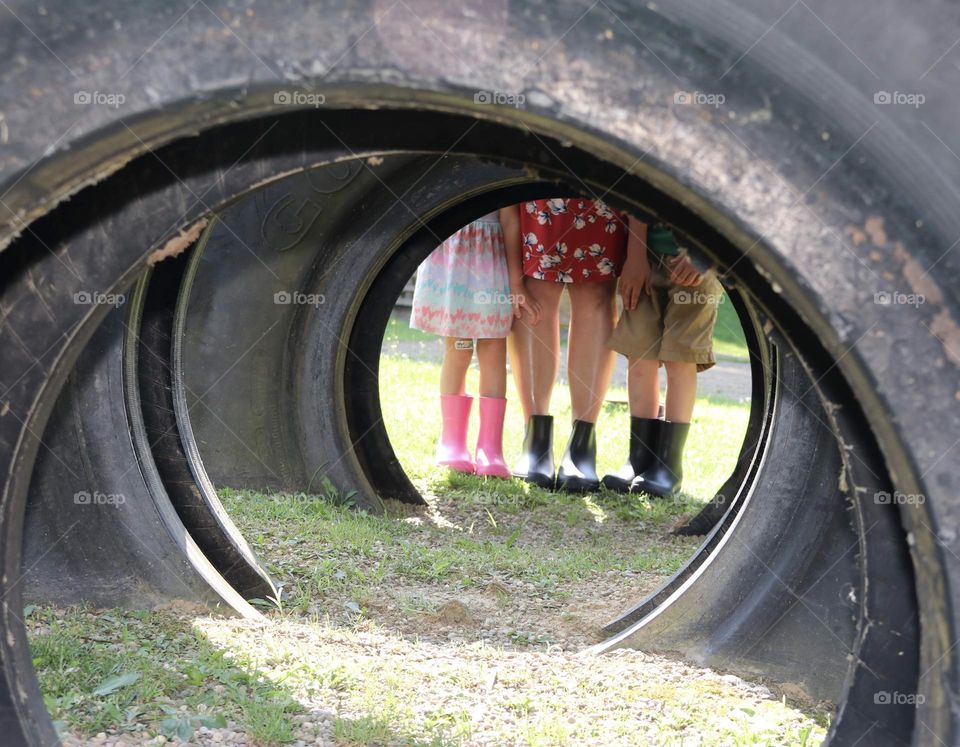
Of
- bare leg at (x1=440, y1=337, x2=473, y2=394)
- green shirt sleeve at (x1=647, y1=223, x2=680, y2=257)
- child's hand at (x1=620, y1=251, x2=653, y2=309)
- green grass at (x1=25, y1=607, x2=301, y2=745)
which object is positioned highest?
green shirt sleeve at (x1=647, y1=223, x2=680, y2=257)

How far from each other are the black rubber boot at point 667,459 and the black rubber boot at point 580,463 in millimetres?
163

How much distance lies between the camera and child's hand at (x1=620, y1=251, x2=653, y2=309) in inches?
155

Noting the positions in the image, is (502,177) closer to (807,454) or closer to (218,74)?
(807,454)

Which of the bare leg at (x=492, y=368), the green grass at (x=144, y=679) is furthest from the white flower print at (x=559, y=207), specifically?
the green grass at (x=144, y=679)

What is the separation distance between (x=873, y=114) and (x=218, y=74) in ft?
1.80

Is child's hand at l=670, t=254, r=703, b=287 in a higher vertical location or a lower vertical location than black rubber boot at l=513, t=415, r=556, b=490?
higher

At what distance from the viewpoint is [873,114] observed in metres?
0.90

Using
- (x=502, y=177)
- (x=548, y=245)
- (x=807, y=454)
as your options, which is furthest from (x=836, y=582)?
(x=548, y=245)

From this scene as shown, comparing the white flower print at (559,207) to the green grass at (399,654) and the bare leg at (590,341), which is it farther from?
the green grass at (399,654)

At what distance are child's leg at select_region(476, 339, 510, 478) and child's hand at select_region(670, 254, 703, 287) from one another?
0.75 m

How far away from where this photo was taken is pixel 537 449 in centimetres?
414

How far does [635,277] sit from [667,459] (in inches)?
27.6

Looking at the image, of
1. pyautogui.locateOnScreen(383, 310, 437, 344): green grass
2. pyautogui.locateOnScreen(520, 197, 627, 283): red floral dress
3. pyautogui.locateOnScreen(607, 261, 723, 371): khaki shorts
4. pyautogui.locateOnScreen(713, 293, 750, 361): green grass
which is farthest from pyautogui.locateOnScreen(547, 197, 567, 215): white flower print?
pyautogui.locateOnScreen(713, 293, 750, 361): green grass

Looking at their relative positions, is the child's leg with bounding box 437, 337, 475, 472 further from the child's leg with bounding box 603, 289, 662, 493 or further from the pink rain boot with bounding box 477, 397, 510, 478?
the child's leg with bounding box 603, 289, 662, 493
